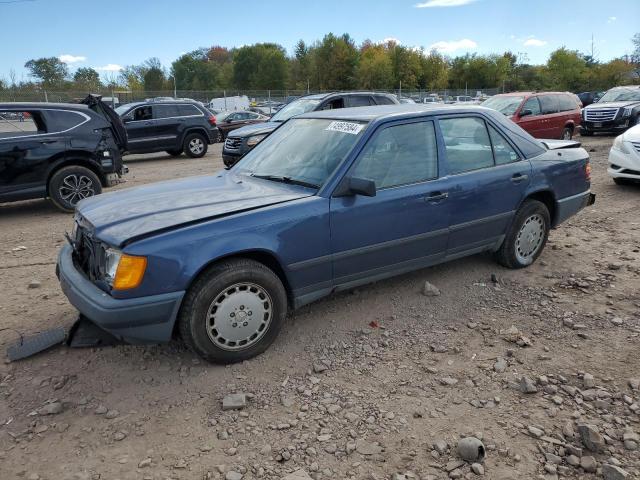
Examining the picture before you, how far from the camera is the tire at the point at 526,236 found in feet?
16.3

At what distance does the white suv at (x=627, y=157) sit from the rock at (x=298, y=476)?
8271 mm

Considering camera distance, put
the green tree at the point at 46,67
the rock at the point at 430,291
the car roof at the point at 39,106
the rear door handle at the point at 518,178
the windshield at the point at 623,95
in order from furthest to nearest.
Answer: the green tree at the point at 46,67
the windshield at the point at 623,95
the car roof at the point at 39,106
the rear door handle at the point at 518,178
the rock at the point at 430,291

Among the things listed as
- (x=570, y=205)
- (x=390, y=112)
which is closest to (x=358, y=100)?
(x=570, y=205)

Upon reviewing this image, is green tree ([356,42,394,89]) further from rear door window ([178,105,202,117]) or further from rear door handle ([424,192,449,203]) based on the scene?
rear door handle ([424,192,449,203])

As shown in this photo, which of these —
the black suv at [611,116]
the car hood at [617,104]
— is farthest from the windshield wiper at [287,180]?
the car hood at [617,104]

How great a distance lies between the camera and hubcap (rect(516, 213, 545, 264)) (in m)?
5.07

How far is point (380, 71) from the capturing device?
8000 cm

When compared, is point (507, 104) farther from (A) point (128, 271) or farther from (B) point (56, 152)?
(A) point (128, 271)

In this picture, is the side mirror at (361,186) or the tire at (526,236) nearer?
the side mirror at (361,186)

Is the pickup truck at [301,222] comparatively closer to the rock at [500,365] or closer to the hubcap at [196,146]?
the rock at [500,365]

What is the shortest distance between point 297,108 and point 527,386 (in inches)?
383

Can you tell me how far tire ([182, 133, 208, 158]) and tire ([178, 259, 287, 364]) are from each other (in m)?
12.9

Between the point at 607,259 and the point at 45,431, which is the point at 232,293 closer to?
the point at 45,431

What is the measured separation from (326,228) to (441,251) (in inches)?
49.5
